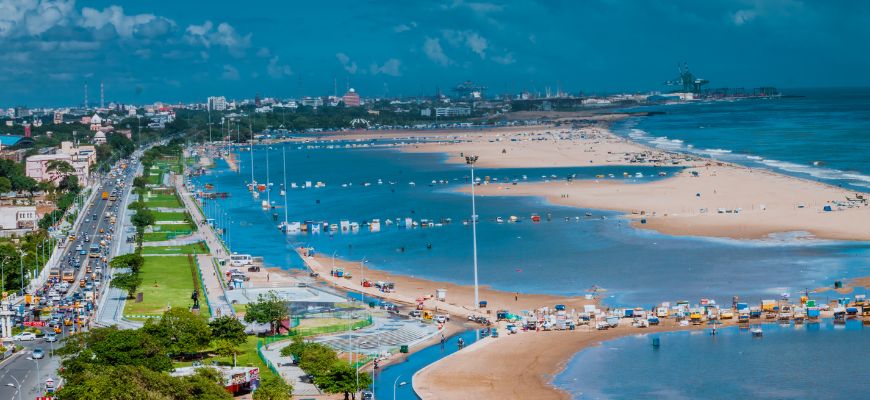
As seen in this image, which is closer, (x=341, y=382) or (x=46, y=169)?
(x=341, y=382)

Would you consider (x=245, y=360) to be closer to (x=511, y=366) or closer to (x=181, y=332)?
(x=181, y=332)

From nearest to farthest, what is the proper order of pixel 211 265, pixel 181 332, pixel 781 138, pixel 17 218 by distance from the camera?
pixel 181 332, pixel 211 265, pixel 17 218, pixel 781 138

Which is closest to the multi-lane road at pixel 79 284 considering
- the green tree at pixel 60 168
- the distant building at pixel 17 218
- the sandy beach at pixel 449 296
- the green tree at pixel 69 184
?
the green tree at pixel 69 184

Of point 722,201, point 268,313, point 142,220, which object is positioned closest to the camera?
point 268,313

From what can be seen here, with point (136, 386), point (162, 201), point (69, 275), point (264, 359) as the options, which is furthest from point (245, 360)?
point (162, 201)

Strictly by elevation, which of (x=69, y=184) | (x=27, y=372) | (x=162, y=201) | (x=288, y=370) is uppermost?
(x=69, y=184)

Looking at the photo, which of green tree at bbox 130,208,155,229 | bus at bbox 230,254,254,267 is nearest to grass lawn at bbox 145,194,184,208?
green tree at bbox 130,208,155,229

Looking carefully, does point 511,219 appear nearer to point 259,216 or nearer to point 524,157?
point 259,216

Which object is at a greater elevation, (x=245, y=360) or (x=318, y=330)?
(x=318, y=330)
